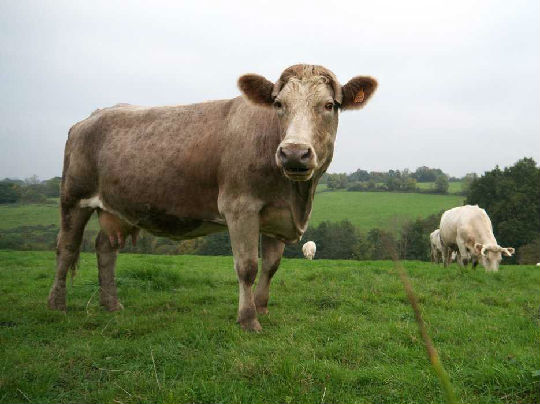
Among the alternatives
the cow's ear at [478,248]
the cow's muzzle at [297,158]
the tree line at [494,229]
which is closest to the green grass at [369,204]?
the tree line at [494,229]

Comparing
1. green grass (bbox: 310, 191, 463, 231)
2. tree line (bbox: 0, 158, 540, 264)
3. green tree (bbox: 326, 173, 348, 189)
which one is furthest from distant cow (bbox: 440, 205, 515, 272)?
tree line (bbox: 0, 158, 540, 264)

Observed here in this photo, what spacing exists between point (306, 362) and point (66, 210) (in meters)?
4.83

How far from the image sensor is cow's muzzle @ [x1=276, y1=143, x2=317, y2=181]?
12.4ft

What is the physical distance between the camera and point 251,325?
15.9 ft

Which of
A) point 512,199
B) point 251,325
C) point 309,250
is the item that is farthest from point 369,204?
point 251,325

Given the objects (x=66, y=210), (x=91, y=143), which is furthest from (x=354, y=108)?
(x=66, y=210)

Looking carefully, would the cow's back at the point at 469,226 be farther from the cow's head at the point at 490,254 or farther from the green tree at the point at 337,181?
the green tree at the point at 337,181

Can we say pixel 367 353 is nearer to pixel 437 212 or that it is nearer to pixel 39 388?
pixel 39 388

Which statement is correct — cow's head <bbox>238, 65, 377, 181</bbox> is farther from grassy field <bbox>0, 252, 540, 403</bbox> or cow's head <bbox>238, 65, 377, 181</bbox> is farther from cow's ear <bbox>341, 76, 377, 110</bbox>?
grassy field <bbox>0, 252, 540, 403</bbox>

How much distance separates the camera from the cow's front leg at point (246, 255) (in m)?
4.89

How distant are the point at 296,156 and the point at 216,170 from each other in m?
1.77

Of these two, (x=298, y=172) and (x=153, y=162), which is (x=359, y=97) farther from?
(x=153, y=162)

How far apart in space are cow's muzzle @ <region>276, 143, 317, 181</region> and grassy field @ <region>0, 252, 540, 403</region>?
169 cm

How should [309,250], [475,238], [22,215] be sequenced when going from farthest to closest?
[22,215]
[309,250]
[475,238]
